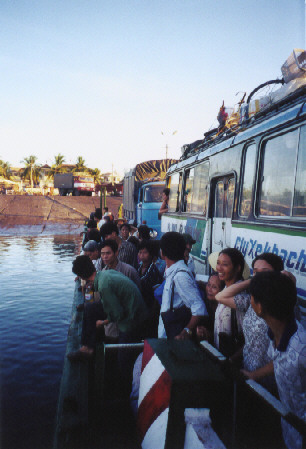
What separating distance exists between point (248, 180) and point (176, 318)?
281cm

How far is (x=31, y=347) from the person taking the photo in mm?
6883

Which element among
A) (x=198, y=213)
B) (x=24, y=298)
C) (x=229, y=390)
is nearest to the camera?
(x=229, y=390)

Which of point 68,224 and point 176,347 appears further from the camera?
point 68,224

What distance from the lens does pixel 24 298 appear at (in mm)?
9961

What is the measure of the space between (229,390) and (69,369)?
7.69 ft

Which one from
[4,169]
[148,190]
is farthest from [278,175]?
[4,169]

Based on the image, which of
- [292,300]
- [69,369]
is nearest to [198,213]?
[69,369]

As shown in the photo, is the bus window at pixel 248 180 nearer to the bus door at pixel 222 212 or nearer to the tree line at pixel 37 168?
the bus door at pixel 222 212

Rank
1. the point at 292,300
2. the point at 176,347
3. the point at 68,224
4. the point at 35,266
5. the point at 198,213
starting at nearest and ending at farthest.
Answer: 1. the point at 292,300
2. the point at 176,347
3. the point at 198,213
4. the point at 35,266
5. the point at 68,224

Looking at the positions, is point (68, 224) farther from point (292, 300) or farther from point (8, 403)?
point (292, 300)

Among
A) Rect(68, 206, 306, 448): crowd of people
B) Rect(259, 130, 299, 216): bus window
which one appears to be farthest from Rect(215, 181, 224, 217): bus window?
Rect(68, 206, 306, 448): crowd of people

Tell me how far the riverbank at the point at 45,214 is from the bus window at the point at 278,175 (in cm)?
2692

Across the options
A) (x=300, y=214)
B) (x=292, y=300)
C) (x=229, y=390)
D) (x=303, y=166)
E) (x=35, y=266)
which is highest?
(x=303, y=166)

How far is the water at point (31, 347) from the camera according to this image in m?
4.48
